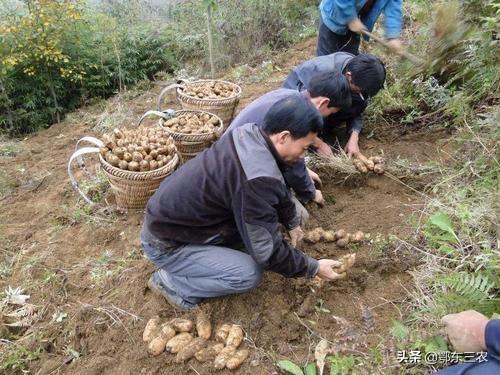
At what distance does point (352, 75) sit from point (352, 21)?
100cm

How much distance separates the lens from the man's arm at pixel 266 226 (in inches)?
89.2

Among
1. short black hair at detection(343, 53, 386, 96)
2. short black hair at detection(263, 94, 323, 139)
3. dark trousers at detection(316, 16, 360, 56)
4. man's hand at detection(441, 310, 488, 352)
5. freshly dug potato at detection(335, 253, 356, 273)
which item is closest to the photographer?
man's hand at detection(441, 310, 488, 352)

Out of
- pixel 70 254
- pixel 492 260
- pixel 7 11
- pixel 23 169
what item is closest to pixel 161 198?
pixel 70 254

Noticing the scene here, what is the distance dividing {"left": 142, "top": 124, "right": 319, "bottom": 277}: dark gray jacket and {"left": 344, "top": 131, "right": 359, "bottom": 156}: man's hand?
171 cm

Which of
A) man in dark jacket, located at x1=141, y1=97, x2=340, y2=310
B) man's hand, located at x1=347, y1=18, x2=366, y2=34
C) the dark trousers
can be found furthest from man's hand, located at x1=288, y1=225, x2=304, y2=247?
the dark trousers

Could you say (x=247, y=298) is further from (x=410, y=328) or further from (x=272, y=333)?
(x=410, y=328)

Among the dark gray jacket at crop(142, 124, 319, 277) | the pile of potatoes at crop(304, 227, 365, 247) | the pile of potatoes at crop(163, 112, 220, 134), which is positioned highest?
the dark gray jacket at crop(142, 124, 319, 277)

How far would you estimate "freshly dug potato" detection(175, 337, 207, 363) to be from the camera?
253cm

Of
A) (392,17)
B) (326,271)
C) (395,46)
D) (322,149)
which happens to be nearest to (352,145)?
(322,149)

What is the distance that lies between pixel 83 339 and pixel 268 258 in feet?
4.55

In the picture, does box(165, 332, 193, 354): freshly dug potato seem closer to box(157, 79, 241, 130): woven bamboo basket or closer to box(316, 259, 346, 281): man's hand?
box(316, 259, 346, 281): man's hand

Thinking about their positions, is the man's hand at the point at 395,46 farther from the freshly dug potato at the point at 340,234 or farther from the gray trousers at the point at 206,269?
the gray trousers at the point at 206,269

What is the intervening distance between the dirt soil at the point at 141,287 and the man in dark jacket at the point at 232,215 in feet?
0.80

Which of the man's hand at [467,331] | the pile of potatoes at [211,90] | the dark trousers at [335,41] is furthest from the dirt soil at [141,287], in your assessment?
the pile of potatoes at [211,90]
